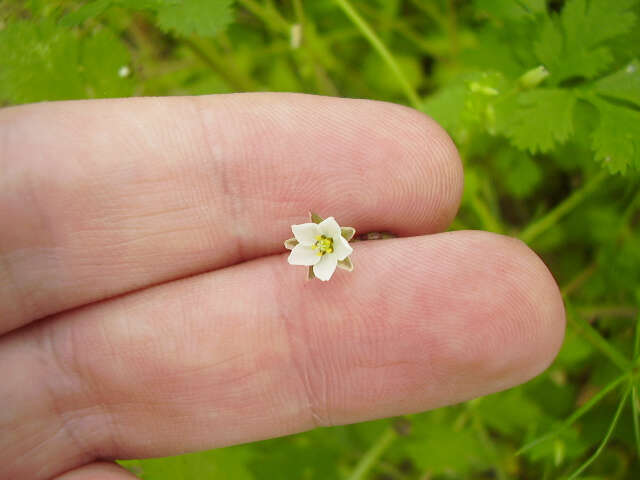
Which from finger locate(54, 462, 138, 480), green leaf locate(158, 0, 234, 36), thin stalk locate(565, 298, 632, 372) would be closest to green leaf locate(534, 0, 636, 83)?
thin stalk locate(565, 298, 632, 372)

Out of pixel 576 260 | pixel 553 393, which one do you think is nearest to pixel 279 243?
pixel 553 393

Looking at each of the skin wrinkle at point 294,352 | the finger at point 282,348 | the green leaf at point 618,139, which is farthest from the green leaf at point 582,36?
the skin wrinkle at point 294,352

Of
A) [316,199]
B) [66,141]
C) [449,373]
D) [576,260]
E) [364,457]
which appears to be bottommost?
[364,457]

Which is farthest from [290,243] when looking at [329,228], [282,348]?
[282,348]

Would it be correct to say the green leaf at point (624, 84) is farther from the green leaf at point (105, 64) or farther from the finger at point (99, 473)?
the finger at point (99, 473)

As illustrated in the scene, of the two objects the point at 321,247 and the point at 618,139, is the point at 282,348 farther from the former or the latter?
the point at 618,139

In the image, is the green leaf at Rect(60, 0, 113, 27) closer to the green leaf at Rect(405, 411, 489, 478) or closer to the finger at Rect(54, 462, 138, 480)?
the finger at Rect(54, 462, 138, 480)

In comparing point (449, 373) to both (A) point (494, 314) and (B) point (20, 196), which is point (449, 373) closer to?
(A) point (494, 314)
